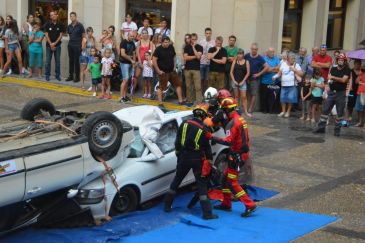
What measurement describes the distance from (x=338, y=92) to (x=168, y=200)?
23.3 feet

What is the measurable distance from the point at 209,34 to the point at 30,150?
10.4 metres

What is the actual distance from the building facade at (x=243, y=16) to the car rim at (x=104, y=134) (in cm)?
955

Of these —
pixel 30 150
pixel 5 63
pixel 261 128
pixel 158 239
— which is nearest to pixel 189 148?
pixel 158 239

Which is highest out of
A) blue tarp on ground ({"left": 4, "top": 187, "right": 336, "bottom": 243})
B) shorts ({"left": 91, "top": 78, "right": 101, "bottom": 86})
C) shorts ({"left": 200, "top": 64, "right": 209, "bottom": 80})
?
shorts ({"left": 200, "top": 64, "right": 209, "bottom": 80})

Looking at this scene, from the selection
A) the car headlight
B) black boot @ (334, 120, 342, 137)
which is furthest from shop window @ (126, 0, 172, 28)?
the car headlight

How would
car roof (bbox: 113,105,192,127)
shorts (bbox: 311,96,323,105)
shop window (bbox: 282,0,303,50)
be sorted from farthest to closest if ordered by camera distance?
shop window (bbox: 282,0,303,50) → shorts (bbox: 311,96,323,105) → car roof (bbox: 113,105,192,127)

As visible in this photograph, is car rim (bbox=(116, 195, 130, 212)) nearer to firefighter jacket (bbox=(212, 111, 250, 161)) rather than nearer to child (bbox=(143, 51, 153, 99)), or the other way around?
firefighter jacket (bbox=(212, 111, 250, 161))

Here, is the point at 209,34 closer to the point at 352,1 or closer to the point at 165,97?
the point at 165,97

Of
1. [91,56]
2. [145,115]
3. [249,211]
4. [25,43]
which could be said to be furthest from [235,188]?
[25,43]

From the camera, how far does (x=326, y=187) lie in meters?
10.9

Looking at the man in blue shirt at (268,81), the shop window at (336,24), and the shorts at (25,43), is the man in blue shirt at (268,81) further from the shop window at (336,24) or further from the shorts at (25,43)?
the shorts at (25,43)

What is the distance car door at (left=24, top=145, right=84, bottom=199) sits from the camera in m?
7.83

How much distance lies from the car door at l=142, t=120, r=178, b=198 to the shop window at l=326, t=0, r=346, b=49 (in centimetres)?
1258

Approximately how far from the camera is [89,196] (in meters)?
8.66
